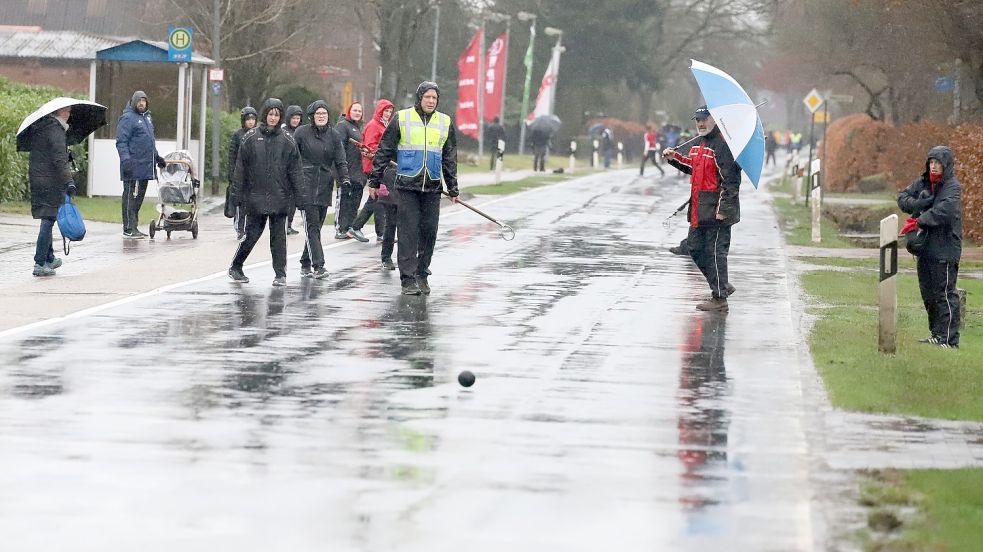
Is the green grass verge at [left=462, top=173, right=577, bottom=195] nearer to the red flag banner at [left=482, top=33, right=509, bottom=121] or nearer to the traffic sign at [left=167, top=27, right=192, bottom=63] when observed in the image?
the red flag banner at [left=482, top=33, right=509, bottom=121]

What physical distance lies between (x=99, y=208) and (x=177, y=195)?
6003mm

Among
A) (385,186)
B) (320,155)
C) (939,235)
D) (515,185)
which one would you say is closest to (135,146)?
(320,155)

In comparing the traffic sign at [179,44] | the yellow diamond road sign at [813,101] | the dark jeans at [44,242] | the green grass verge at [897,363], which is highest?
the traffic sign at [179,44]

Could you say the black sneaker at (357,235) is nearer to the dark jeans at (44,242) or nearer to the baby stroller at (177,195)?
the baby stroller at (177,195)

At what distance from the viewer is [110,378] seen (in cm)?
1072

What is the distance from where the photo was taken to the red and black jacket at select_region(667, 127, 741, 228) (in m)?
15.6

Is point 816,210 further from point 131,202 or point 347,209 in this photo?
point 131,202

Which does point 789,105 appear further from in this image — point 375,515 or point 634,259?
point 375,515

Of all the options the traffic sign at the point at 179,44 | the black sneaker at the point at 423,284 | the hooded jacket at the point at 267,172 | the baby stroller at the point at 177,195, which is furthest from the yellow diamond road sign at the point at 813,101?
the black sneaker at the point at 423,284

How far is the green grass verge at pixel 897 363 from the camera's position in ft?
34.9

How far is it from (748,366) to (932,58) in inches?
1051

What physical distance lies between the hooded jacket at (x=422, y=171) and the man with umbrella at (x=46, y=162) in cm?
305

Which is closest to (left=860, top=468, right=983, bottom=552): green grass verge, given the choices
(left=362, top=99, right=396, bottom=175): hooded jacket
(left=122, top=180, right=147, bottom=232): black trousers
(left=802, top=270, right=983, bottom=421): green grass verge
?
(left=802, top=270, right=983, bottom=421): green grass verge

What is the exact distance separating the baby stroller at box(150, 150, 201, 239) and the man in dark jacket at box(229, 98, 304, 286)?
5263mm
